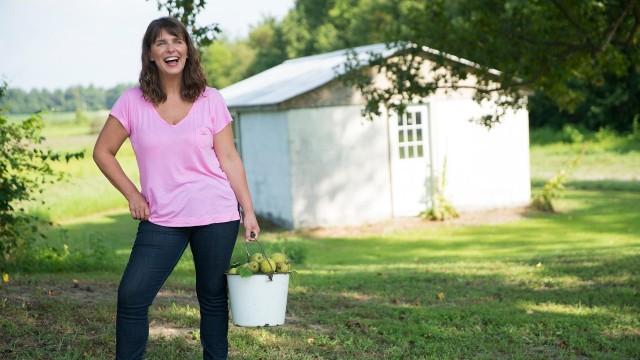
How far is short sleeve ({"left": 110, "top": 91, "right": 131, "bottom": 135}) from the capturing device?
4.64 metres

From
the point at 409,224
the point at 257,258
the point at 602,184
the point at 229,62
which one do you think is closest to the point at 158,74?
the point at 257,258

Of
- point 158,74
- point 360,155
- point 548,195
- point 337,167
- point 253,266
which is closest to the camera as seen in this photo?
point 158,74

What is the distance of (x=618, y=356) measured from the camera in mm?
6578

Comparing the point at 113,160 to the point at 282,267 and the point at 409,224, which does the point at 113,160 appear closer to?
the point at 282,267

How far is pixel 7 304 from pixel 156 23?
3.31m

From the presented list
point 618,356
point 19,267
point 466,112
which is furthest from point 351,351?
point 466,112

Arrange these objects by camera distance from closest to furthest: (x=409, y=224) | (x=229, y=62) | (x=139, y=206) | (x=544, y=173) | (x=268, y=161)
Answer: (x=139, y=206)
(x=409, y=224)
(x=268, y=161)
(x=544, y=173)
(x=229, y=62)

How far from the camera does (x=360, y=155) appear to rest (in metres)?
20.4

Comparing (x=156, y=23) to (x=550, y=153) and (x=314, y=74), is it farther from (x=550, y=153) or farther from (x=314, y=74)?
(x=550, y=153)

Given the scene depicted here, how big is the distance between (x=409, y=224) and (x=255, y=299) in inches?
603

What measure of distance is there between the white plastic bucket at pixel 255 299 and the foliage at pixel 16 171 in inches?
240

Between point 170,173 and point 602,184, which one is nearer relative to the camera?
point 170,173

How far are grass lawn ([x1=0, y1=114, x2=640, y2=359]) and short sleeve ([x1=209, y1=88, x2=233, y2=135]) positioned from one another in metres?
A: 1.79

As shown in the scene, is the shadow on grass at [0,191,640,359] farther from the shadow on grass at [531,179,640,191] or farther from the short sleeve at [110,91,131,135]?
the shadow on grass at [531,179,640,191]
